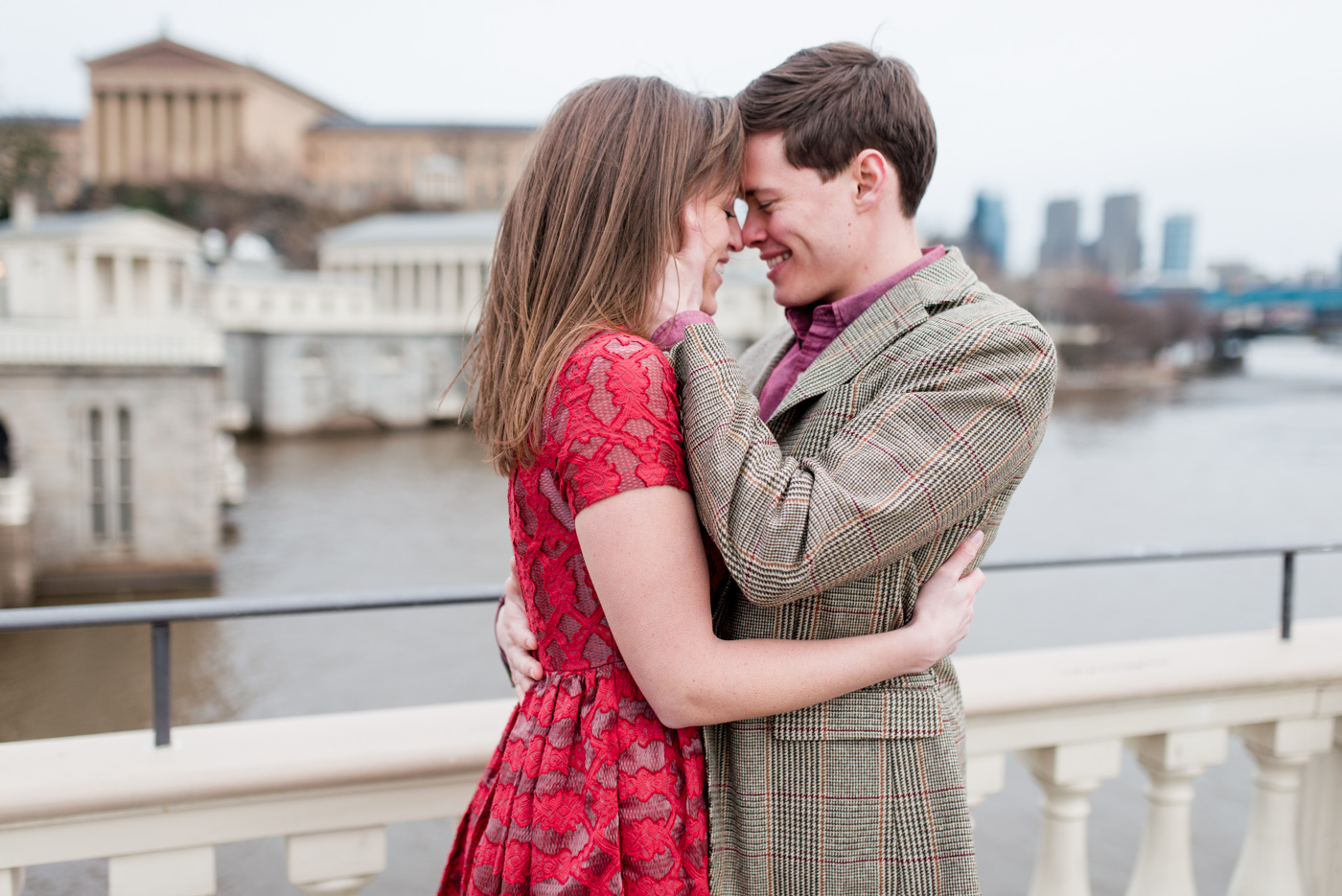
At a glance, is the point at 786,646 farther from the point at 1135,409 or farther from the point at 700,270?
the point at 1135,409

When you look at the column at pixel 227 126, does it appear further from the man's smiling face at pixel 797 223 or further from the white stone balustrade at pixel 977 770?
the man's smiling face at pixel 797 223

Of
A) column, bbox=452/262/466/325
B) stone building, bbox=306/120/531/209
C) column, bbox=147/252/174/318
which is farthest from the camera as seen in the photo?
stone building, bbox=306/120/531/209

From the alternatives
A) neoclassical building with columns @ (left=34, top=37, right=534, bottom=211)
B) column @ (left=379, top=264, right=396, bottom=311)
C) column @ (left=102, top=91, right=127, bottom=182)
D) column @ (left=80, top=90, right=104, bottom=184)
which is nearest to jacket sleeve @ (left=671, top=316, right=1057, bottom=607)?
column @ (left=379, top=264, right=396, bottom=311)

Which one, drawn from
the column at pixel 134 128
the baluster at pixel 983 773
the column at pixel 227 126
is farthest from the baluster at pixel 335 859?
the column at pixel 134 128

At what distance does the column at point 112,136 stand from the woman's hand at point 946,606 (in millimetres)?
65664

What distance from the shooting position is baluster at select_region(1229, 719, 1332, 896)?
2.03 meters

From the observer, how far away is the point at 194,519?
17.4m

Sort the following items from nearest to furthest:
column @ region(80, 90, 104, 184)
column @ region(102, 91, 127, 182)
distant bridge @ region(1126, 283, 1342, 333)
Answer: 1. distant bridge @ region(1126, 283, 1342, 333)
2. column @ region(80, 90, 104, 184)
3. column @ region(102, 91, 127, 182)

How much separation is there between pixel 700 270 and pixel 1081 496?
2516 cm

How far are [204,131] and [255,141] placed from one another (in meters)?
3.05

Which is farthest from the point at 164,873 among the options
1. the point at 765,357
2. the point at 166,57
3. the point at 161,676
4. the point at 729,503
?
the point at 166,57

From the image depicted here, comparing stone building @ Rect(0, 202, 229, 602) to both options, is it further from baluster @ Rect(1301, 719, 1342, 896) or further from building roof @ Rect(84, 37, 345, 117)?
building roof @ Rect(84, 37, 345, 117)

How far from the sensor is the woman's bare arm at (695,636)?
1.09m

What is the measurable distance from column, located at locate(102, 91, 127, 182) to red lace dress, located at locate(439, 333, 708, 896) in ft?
215
